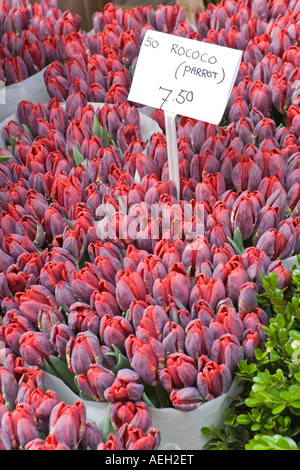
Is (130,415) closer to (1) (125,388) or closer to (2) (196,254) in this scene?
(1) (125,388)

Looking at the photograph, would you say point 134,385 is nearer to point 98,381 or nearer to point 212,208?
point 98,381

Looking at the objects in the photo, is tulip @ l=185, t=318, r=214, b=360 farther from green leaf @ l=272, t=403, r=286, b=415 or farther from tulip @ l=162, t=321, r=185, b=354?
green leaf @ l=272, t=403, r=286, b=415

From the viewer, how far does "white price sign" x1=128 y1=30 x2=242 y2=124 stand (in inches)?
43.0

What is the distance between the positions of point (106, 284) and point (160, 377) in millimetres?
197

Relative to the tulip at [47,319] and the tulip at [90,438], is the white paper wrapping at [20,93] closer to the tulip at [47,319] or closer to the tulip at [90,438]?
the tulip at [47,319]

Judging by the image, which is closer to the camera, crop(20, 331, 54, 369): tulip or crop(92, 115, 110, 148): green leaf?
crop(20, 331, 54, 369): tulip

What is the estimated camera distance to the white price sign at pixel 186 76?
109 centimetres

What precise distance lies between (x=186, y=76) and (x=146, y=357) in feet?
1.79

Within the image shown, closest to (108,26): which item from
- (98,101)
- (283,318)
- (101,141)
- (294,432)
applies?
(98,101)

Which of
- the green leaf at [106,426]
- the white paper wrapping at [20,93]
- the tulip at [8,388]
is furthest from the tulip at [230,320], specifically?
the white paper wrapping at [20,93]

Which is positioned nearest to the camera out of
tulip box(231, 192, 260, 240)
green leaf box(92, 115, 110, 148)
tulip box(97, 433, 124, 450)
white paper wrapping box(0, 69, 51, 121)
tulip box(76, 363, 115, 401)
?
tulip box(97, 433, 124, 450)

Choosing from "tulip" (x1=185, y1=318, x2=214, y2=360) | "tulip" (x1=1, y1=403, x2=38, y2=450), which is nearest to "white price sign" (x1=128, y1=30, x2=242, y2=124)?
"tulip" (x1=185, y1=318, x2=214, y2=360)

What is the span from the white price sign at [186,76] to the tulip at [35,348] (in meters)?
0.48

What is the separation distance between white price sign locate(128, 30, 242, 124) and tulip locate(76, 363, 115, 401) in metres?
0.49
